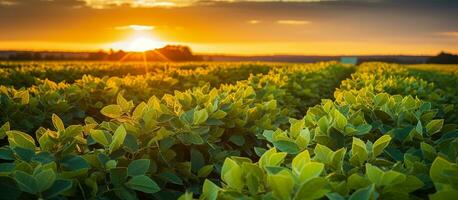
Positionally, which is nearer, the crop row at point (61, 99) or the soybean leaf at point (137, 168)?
the soybean leaf at point (137, 168)

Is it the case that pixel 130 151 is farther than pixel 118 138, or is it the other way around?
pixel 130 151

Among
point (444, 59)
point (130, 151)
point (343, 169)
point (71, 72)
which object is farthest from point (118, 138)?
point (444, 59)

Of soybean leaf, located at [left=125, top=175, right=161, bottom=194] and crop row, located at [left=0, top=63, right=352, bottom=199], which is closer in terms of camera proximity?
crop row, located at [left=0, top=63, right=352, bottom=199]

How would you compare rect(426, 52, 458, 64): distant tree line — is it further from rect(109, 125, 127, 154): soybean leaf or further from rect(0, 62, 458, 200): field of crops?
rect(109, 125, 127, 154): soybean leaf

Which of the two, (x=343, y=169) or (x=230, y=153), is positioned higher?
(x=343, y=169)

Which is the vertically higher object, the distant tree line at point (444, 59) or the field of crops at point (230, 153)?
the field of crops at point (230, 153)

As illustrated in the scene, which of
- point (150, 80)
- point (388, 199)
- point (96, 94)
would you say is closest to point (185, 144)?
point (388, 199)

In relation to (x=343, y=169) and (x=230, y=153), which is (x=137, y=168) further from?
(x=230, y=153)

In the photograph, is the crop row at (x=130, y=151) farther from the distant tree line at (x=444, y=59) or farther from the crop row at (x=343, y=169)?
the distant tree line at (x=444, y=59)

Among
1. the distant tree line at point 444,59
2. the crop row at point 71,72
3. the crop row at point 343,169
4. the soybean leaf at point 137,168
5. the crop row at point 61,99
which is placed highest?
the crop row at point 343,169

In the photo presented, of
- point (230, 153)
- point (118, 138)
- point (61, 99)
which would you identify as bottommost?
point (230, 153)

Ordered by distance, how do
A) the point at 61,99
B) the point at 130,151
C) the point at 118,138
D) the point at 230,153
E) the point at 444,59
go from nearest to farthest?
1. the point at 118,138
2. the point at 130,151
3. the point at 230,153
4. the point at 61,99
5. the point at 444,59

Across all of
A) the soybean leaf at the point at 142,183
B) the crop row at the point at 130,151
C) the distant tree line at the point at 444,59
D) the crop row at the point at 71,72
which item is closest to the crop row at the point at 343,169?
the soybean leaf at the point at 142,183

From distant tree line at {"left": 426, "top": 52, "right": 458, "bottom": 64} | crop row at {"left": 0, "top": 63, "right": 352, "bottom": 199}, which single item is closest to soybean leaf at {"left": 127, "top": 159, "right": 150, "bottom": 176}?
crop row at {"left": 0, "top": 63, "right": 352, "bottom": 199}
